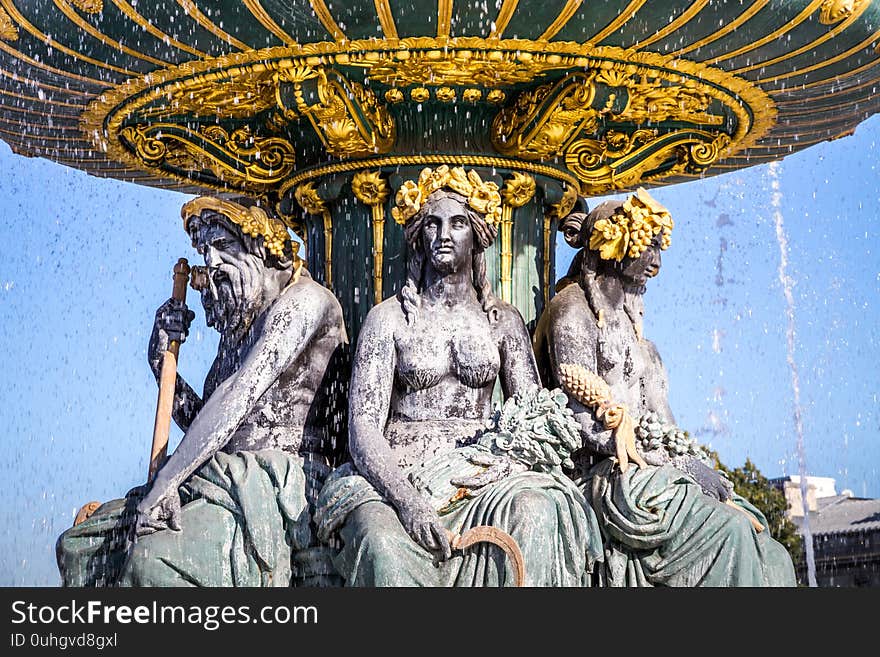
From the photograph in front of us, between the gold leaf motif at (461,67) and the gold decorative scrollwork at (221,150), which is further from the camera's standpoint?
the gold decorative scrollwork at (221,150)

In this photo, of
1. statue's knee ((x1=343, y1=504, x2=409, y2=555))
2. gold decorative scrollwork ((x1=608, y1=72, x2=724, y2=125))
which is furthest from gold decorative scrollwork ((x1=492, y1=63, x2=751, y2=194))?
statue's knee ((x1=343, y1=504, x2=409, y2=555))

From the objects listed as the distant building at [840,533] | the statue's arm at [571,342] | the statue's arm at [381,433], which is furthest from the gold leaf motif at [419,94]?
the distant building at [840,533]

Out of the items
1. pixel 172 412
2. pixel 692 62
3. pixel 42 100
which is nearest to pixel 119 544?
pixel 172 412

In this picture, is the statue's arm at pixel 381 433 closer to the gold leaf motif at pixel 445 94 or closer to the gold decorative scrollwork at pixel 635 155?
the gold leaf motif at pixel 445 94

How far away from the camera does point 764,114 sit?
10.0 metres

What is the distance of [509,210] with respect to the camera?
9.62 meters

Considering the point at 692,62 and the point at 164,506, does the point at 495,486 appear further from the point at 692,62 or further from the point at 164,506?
the point at 692,62

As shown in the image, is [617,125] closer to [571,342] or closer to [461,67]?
[461,67]

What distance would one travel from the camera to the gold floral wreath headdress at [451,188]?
343 inches

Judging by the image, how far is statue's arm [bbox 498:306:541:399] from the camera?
339 inches

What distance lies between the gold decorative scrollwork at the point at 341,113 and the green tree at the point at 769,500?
11.5 metres

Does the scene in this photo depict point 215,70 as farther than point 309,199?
No

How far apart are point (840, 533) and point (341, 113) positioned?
13007 millimetres

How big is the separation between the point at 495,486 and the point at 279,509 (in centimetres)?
113
